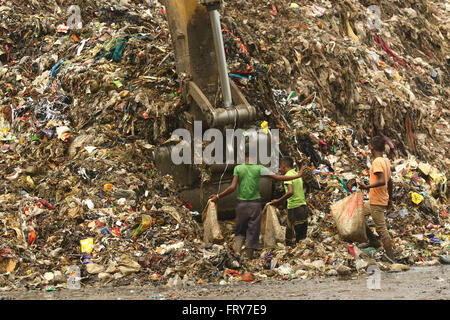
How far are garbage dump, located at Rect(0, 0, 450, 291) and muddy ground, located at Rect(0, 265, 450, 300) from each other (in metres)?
0.29

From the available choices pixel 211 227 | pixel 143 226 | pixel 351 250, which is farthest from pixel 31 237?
pixel 351 250

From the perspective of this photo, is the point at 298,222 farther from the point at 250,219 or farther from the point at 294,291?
the point at 294,291

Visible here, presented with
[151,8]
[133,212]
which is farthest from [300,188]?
[151,8]

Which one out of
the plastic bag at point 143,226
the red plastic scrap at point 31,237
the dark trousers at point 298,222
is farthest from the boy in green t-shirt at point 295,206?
the red plastic scrap at point 31,237

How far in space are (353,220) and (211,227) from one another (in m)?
1.55

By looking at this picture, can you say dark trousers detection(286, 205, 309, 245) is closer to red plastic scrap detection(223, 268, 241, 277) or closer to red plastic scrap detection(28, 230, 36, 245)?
red plastic scrap detection(223, 268, 241, 277)

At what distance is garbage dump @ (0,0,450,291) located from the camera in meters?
6.67

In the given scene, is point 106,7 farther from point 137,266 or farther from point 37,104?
point 137,266

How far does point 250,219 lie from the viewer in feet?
23.0

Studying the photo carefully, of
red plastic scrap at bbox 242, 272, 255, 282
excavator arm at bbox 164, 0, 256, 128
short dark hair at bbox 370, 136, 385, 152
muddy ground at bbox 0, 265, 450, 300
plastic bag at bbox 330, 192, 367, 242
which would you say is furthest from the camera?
excavator arm at bbox 164, 0, 256, 128

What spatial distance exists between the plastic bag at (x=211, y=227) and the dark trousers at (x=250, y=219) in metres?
0.26

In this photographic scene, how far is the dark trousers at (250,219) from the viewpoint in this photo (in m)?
7.00

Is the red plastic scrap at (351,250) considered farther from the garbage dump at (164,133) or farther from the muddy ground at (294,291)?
the muddy ground at (294,291)

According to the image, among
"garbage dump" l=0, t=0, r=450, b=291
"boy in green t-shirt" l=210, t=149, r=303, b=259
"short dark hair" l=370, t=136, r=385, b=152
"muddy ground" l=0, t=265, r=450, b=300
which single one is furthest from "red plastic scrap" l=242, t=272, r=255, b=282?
"short dark hair" l=370, t=136, r=385, b=152
